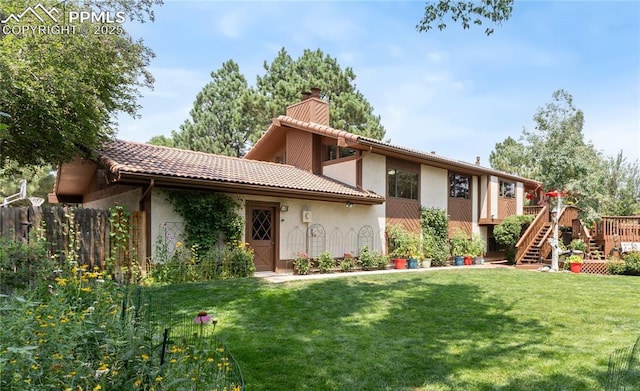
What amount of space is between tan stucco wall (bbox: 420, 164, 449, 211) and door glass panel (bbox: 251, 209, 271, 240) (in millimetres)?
6896

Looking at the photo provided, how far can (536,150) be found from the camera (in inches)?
574

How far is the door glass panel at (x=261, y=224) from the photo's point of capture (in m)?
11.3

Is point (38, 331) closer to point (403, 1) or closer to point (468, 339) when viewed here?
point (468, 339)

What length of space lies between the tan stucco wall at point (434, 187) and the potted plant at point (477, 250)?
6.41ft

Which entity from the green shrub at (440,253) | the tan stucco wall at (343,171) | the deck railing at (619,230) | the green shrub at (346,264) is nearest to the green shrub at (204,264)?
the green shrub at (346,264)

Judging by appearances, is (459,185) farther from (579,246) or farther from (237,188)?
(237,188)

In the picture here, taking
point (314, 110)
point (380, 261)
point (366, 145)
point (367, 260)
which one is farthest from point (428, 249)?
point (314, 110)

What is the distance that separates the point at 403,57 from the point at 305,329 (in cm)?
621

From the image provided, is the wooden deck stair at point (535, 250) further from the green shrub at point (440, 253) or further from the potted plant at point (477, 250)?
the green shrub at point (440, 253)

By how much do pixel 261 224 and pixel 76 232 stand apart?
4764mm

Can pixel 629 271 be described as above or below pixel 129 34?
below

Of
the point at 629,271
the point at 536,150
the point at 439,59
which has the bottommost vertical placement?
the point at 629,271

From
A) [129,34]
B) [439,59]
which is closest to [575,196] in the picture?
[439,59]

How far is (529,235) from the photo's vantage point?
15977 millimetres
